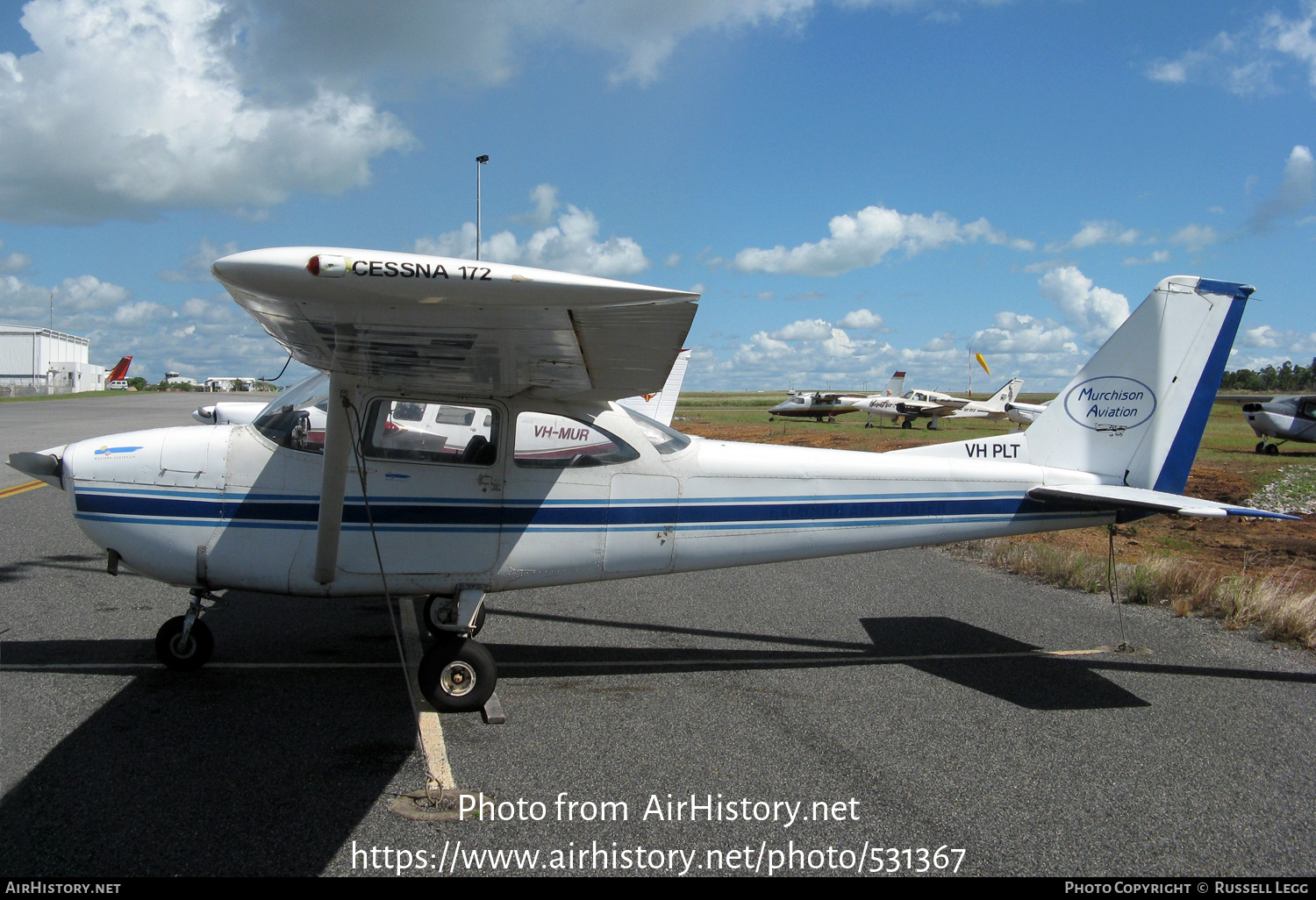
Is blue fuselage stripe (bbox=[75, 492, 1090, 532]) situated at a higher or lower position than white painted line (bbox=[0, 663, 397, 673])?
higher

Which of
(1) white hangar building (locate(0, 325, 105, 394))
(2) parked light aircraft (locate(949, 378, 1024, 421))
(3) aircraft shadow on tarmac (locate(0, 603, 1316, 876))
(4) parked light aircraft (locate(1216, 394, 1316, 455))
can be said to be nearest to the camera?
(3) aircraft shadow on tarmac (locate(0, 603, 1316, 876))

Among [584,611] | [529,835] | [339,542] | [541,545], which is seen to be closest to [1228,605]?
[584,611]

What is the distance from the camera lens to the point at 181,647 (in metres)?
4.77

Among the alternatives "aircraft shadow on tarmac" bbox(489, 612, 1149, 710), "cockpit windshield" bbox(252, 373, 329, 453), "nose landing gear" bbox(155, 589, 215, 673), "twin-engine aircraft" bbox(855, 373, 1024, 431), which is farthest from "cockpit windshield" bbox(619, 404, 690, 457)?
"twin-engine aircraft" bbox(855, 373, 1024, 431)

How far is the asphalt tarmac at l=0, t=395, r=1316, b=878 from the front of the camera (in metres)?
3.05

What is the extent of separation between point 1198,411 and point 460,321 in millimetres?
5163

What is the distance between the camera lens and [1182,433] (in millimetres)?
5570

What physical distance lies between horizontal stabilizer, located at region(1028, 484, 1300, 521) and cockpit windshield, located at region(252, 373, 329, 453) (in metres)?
4.66

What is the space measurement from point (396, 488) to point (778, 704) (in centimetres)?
255

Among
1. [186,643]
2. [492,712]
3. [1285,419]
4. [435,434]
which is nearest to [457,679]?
[492,712]

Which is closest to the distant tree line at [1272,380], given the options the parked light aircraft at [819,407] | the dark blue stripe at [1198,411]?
the parked light aircraft at [819,407]

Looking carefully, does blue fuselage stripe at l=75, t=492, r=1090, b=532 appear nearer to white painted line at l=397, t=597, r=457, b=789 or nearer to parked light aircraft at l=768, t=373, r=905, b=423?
white painted line at l=397, t=597, r=457, b=789

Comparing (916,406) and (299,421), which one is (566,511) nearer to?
(299,421)

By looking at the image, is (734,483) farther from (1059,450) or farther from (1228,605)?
(1228,605)
